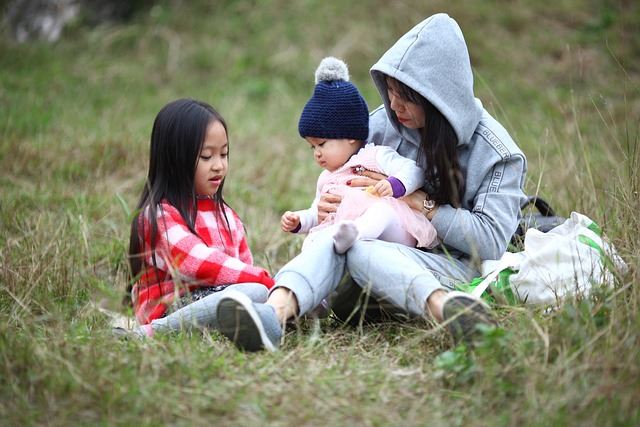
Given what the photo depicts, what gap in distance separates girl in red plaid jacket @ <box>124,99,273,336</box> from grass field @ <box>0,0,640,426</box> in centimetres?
18

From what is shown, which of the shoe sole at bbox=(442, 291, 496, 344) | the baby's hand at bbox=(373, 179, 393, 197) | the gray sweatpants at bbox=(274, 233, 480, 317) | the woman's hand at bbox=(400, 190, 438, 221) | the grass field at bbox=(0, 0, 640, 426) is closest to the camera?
the grass field at bbox=(0, 0, 640, 426)

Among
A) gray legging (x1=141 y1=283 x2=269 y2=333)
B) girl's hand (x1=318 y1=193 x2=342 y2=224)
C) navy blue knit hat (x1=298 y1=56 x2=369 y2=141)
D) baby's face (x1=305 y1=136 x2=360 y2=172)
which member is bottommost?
gray legging (x1=141 y1=283 x2=269 y2=333)

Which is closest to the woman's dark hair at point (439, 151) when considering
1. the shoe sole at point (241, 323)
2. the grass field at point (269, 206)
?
the grass field at point (269, 206)

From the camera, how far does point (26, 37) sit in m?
9.05

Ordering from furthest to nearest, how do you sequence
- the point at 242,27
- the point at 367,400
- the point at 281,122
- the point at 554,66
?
the point at 242,27 → the point at 554,66 → the point at 281,122 → the point at 367,400

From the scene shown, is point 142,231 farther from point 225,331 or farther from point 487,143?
point 487,143

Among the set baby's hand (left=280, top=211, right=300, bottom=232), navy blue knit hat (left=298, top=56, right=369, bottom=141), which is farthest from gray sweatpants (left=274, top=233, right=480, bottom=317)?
navy blue knit hat (left=298, top=56, right=369, bottom=141)

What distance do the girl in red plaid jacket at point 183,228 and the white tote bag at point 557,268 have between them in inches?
40.4

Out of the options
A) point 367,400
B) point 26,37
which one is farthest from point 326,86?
point 26,37

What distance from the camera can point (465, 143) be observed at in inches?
A: 117

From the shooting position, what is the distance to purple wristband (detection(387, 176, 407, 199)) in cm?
284

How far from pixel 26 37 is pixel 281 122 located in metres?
4.02

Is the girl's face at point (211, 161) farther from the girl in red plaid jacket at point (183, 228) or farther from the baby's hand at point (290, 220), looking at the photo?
the baby's hand at point (290, 220)

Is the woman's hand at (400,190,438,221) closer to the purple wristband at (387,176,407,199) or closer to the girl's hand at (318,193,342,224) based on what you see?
the purple wristband at (387,176,407,199)
